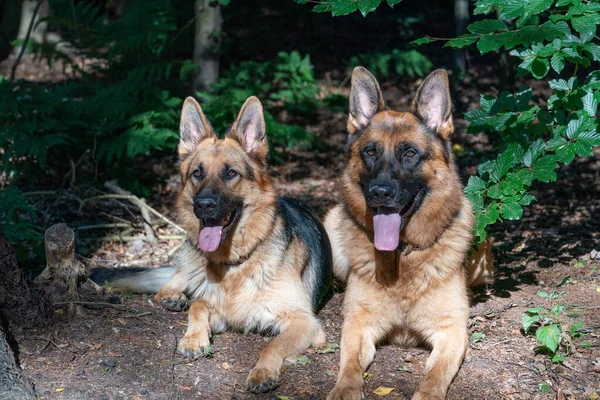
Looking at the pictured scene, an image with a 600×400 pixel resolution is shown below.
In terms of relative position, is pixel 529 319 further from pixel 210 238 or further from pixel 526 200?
pixel 210 238

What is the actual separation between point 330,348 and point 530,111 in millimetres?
2449

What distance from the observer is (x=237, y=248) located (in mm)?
5289

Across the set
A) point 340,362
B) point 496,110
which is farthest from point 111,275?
point 496,110

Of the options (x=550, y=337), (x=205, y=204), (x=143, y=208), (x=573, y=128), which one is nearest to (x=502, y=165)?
(x=573, y=128)

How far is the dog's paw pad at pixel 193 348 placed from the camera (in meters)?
4.69

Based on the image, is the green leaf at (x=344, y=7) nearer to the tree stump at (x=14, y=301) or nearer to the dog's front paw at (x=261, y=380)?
the dog's front paw at (x=261, y=380)

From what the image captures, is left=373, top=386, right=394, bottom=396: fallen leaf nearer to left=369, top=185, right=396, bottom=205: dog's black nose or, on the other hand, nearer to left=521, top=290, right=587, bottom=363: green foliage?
left=521, top=290, right=587, bottom=363: green foliage

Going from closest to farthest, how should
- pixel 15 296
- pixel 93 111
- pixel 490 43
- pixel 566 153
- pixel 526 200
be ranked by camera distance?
pixel 490 43 → pixel 15 296 → pixel 566 153 → pixel 526 200 → pixel 93 111

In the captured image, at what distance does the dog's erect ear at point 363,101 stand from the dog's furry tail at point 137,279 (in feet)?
7.08

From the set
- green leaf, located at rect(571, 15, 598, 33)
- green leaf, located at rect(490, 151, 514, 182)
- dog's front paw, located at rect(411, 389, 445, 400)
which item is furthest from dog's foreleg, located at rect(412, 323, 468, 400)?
green leaf, located at rect(571, 15, 598, 33)

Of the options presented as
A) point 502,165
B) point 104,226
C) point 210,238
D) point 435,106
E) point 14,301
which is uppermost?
point 435,106

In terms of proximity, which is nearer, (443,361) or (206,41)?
(443,361)

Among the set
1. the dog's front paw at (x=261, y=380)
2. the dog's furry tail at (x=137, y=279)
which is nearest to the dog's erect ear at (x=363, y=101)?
the dog's front paw at (x=261, y=380)

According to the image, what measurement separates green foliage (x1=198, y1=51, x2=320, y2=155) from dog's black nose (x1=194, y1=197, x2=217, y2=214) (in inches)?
134
